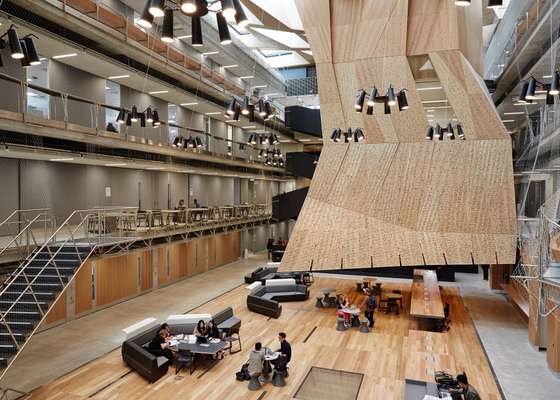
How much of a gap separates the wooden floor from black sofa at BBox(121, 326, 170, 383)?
0.49ft

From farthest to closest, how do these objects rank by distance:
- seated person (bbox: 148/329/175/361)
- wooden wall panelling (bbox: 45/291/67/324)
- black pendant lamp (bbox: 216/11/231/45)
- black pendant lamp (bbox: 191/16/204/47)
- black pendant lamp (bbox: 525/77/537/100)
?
1. wooden wall panelling (bbox: 45/291/67/324)
2. seated person (bbox: 148/329/175/361)
3. black pendant lamp (bbox: 525/77/537/100)
4. black pendant lamp (bbox: 216/11/231/45)
5. black pendant lamp (bbox: 191/16/204/47)

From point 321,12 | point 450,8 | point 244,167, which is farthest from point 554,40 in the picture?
point 244,167

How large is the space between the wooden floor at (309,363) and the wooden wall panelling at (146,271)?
3.18 meters

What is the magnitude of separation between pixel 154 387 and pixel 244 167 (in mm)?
18042

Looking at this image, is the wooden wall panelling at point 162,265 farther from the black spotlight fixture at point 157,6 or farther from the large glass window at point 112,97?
the black spotlight fixture at point 157,6

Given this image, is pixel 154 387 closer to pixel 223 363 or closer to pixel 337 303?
pixel 223 363

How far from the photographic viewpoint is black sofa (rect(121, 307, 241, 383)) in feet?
26.4

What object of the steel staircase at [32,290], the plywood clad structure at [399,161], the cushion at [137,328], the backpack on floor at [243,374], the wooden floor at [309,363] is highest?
the plywood clad structure at [399,161]

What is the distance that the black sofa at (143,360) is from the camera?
8.01 metres

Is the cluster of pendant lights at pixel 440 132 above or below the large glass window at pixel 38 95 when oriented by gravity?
below

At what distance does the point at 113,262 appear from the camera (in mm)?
13273

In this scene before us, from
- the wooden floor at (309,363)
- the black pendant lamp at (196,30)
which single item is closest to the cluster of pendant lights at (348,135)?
the wooden floor at (309,363)

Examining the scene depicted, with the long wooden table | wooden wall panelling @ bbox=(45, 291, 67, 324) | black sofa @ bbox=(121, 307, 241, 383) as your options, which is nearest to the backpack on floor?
black sofa @ bbox=(121, 307, 241, 383)

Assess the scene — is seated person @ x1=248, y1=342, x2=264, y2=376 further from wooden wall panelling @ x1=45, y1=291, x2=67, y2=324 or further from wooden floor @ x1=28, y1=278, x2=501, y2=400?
wooden wall panelling @ x1=45, y1=291, x2=67, y2=324
